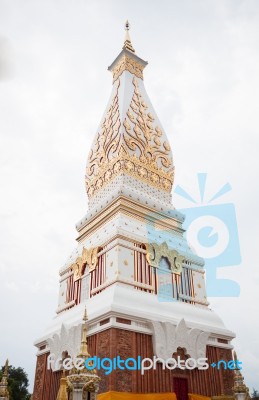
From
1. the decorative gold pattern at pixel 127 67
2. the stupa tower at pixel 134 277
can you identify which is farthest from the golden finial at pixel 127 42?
the stupa tower at pixel 134 277

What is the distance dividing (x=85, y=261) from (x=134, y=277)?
8.78ft

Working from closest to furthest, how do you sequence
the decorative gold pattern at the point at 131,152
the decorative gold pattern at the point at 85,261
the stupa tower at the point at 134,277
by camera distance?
the stupa tower at the point at 134,277 < the decorative gold pattern at the point at 85,261 < the decorative gold pattern at the point at 131,152

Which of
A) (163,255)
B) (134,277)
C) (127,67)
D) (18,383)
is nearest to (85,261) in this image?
(134,277)

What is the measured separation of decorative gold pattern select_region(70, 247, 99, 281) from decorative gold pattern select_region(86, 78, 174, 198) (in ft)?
12.6

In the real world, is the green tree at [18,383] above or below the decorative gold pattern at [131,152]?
below

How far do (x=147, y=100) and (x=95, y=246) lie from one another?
30.7 feet

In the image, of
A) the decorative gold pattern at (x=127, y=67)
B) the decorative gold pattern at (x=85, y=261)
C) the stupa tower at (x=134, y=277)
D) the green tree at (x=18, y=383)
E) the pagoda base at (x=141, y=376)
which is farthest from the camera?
the green tree at (x=18, y=383)

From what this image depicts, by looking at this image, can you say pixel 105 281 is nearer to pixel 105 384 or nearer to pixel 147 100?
pixel 105 384

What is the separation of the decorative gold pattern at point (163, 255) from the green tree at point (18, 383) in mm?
16679

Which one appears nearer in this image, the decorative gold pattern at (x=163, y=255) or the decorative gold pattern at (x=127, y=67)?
the decorative gold pattern at (x=163, y=255)

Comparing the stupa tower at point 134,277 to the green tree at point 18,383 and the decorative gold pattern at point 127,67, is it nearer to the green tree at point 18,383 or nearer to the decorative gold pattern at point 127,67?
the decorative gold pattern at point 127,67

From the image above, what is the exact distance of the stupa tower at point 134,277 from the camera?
12875 millimetres

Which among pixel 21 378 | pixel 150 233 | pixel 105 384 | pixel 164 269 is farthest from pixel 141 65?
pixel 21 378

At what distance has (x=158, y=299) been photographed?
14.7 metres
